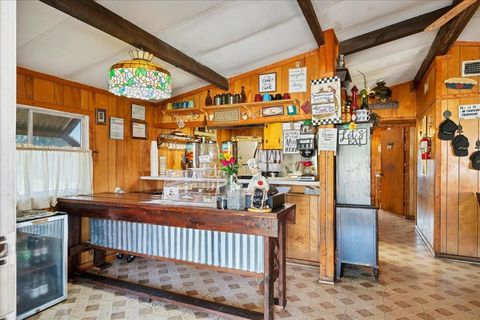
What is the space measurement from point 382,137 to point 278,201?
22.1 feet

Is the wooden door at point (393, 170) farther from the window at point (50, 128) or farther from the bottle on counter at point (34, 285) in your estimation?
the bottle on counter at point (34, 285)

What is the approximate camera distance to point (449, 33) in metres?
3.62

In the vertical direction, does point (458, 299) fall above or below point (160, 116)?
below

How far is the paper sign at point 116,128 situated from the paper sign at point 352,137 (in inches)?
120

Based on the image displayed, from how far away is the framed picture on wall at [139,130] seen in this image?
445 centimetres

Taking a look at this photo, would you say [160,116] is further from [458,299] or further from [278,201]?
[458,299]

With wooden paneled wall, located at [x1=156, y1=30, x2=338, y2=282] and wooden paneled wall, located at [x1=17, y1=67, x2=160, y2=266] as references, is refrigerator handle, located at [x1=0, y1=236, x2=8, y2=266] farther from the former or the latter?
wooden paneled wall, located at [x1=156, y1=30, x2=338, y2=282]

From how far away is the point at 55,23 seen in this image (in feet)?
8.11

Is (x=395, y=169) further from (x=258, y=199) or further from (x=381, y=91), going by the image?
(x=258, y=199)

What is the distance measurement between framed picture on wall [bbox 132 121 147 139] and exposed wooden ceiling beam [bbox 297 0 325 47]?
2.89m

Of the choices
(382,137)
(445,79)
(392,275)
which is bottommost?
(392,275)

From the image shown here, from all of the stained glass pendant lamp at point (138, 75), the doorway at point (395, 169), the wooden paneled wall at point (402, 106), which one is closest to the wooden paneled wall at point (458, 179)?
the wooden paneled wall at point (402, 106)

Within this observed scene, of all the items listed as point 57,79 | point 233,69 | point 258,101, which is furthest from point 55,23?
point 258,101

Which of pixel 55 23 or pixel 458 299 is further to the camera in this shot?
pixel 458 299
